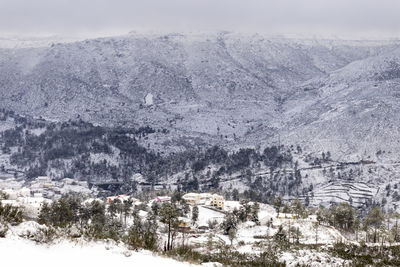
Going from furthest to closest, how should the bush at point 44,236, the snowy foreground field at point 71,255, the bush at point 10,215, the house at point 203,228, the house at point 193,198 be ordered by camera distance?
the house at point 193,198
the house at point 203,228
the bush at point 10,215
the bush at point 44,236
the snowy foreground field at point 71,255

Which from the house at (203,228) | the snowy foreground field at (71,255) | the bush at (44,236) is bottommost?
the house at (203,228)

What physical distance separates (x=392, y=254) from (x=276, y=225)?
41.0 meters

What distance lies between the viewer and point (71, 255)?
81.4 ft

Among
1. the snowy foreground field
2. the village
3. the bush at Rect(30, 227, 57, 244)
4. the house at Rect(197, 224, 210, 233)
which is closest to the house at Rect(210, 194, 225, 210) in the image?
the village

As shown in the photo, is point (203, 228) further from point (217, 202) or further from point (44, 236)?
point (44, 236)

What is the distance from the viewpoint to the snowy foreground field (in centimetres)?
2272

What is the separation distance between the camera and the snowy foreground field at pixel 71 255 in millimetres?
22719

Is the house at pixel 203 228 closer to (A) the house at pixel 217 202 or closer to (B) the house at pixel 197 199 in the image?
(A) the house at pixel 217 202

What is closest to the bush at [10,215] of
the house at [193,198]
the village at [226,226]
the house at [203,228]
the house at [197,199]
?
the village at [226,226]

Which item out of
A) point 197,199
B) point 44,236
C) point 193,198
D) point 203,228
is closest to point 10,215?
point 44,236

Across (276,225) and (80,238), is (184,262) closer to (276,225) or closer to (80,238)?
(80,238)

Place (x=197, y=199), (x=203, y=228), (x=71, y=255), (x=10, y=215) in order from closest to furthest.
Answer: (x=71, y=255) < (x=10, y=215) < (x=203, y=228) < (x=197, y=199)

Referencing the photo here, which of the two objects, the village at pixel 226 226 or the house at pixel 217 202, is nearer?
the village at pixel 226 226

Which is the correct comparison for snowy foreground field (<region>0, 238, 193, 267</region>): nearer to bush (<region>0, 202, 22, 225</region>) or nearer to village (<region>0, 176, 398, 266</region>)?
bush (<region>0, 202, 22, 225</region>)
